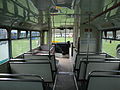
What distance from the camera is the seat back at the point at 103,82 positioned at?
5.10 feet

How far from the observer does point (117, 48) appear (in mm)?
3131

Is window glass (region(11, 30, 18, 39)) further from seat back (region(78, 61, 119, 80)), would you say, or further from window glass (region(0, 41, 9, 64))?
seat back (region(78, 61, 119, 80))

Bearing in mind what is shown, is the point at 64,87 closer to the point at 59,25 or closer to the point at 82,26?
the point at 82,26

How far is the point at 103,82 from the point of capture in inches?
63.5

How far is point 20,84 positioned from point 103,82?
112 cm

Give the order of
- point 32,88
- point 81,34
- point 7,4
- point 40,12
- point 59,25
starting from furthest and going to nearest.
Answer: point 59,25 < point 81,34 < point 40,12 < point 7,4 < point 32,88

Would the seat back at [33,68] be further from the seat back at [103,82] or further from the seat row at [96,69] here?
the seat back at [103,82]

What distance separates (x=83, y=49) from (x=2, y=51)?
3.17 m

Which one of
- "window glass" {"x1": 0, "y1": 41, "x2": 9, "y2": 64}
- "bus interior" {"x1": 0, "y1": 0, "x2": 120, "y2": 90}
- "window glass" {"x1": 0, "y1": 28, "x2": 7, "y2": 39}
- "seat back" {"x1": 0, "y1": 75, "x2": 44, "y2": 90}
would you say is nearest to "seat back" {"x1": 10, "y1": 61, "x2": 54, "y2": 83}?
"bus interior" {"x1": 0, "y1": 0, "x2": 120, "y2": 90}

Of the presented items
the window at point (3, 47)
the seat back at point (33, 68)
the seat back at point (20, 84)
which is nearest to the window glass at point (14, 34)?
the window at point (3, 47)

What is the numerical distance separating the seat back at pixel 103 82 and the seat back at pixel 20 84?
692 mm

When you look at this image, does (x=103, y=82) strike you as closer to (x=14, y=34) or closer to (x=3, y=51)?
(x=3, y=51)

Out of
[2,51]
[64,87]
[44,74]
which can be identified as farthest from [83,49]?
[2,51]

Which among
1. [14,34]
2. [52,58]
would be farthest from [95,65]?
[14,34]
